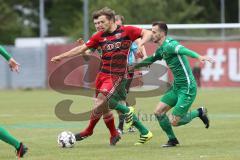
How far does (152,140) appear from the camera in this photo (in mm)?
14297

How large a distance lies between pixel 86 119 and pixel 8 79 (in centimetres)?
2601

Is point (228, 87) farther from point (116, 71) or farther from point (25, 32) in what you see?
point (25, 32)

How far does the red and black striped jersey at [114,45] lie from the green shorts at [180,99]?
105cm

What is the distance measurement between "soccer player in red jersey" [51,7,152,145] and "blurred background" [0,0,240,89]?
34.4 feet

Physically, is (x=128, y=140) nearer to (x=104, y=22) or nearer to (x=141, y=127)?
(x=141, y=127)

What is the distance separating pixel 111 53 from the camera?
1331 cm

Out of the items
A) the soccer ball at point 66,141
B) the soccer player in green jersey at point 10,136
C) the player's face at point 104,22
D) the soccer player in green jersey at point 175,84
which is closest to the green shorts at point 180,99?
the soccer player in green jersey at point 175,84

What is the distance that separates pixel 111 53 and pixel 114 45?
0.50 feet

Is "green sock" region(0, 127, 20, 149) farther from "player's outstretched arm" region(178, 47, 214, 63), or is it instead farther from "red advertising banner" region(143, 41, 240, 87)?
"red advertising banner" region(143, 41, 240, 87)

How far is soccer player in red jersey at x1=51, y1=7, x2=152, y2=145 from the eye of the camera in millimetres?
13164

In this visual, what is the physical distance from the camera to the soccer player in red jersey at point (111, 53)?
13164 millimetres

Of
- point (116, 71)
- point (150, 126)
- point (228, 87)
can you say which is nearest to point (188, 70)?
point (116, 71)

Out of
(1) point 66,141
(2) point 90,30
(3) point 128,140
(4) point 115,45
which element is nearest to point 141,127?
(3) point 128,140

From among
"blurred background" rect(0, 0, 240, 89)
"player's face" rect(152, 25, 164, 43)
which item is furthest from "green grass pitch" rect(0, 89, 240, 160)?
"blurred background" rect(0, 0, 240, 89)
